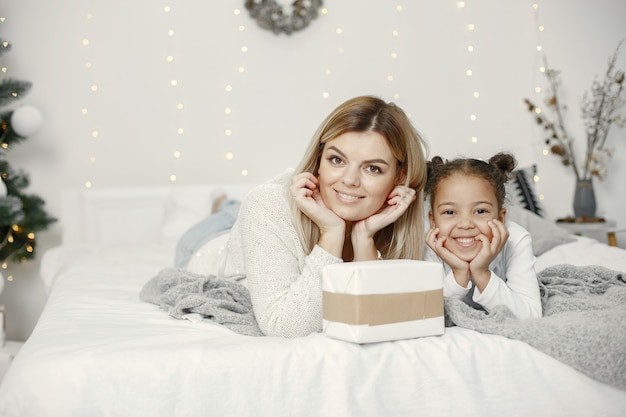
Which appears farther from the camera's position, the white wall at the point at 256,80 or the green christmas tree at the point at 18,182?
the white wall at the point at 256,80

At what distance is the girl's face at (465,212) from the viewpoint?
1607 millimetres

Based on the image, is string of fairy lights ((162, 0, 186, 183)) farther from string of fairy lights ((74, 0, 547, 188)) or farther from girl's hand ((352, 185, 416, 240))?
girl's hand ((352, 185, 416, 240))

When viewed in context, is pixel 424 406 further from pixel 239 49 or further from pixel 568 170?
pixel 568 170

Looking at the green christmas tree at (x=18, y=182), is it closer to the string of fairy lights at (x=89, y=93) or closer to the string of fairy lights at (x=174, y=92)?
the string of fairy lights at (x=89, y=93)

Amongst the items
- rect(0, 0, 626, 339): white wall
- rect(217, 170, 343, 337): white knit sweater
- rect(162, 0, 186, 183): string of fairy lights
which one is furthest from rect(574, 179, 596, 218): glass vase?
rect(217, 170, 343, 337): white knit sweater

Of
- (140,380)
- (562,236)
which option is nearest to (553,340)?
(140,380)

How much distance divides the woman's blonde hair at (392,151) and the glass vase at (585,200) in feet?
7.49

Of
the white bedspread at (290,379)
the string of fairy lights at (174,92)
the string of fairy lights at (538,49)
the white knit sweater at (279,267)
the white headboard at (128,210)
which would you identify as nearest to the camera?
the white bedspread at (290,379)

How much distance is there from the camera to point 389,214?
1.63 meters

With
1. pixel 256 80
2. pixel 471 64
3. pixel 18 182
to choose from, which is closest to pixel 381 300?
pixel 18 182

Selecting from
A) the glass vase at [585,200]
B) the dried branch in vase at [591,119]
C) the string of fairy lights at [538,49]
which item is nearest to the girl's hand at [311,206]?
the glass vase at [585,200]

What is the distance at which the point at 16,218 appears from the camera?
10.0 ft

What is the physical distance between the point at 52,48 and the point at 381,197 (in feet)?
8.38

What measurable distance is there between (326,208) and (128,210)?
7.24 ft
